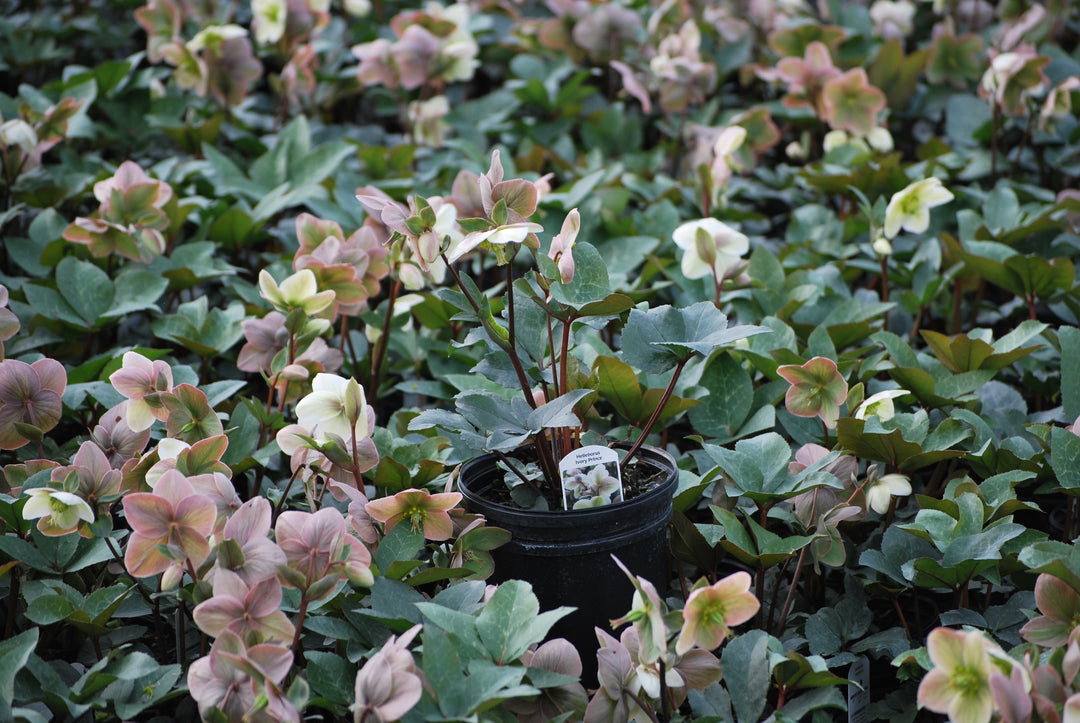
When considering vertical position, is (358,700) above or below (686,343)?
below

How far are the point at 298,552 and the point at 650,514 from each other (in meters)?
0.34

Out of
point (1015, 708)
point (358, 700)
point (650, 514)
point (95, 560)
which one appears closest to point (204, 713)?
point (358, 700)

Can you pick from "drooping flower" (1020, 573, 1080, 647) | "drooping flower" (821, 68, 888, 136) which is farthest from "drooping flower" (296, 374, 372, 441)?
"drooping flower" (821, 68, 888, 136)

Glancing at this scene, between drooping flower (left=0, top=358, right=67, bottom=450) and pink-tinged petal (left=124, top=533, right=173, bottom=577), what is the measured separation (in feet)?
0.90

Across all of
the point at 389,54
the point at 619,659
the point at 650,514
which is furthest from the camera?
the point at 389,54

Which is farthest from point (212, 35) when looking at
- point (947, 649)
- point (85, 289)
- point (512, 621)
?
point (947, 649)

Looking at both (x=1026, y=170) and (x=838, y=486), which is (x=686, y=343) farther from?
(x=1026, y=170)

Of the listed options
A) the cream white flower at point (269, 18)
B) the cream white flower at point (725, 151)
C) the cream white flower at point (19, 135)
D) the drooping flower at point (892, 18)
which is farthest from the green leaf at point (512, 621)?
the drooping flower at point (892, 18)

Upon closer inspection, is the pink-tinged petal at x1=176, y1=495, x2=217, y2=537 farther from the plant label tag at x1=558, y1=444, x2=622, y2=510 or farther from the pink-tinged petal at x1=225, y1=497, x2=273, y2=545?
the plant label tag at x1=558, y1=444, x2=622, y2=510

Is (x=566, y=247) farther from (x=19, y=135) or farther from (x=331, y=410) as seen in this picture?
(x=19, y=135)

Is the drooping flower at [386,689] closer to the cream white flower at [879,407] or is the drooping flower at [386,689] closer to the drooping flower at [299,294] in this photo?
the drooping flower at [299,294]

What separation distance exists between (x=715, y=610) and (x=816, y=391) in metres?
0.36

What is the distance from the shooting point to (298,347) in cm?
114

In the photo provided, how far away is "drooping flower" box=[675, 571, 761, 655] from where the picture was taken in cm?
79
